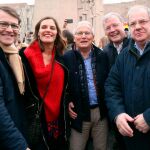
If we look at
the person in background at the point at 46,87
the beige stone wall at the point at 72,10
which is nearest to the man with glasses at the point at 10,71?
the person in background at the point at 46,87

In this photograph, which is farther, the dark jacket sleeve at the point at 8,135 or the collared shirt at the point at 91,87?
the collared shirt at the point at 91,87

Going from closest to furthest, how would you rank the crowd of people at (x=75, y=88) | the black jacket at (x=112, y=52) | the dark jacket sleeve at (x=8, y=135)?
the dark jacket sleeve at (x=8, y=135) < the crowd of people at (x=75, y=88) < the black jacket at (x=112, y=52)

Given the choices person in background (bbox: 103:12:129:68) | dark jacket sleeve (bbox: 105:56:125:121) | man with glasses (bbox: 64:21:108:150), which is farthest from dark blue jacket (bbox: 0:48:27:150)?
person in background (bbox: 103:12:129:68)

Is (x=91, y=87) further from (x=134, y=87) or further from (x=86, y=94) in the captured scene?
(x=134, y=87)

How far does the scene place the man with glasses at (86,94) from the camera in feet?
10.8

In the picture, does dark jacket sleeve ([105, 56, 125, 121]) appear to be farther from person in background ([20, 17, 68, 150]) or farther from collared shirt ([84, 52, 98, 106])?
person in background ([20, 17, 68, 150])

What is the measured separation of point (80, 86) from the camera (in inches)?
129

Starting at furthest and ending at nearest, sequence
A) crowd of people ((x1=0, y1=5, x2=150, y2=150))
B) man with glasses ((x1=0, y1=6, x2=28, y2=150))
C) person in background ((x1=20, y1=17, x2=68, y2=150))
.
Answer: person in background ((x1=20, y1=17, x2=68, y2=150)), crowd of people ((x1=0, y1=5, x2=150, y2=150)), man with glasses ((x1=0, y1=6, x2=28, y2=150))

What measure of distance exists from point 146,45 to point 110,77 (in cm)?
43

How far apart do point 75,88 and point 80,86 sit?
52 mm

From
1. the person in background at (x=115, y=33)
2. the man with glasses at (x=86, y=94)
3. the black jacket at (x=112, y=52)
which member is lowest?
the man with glasses at (x=86, y=94)

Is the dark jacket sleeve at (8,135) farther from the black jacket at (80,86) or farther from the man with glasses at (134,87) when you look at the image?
the black jacket at (80,86)

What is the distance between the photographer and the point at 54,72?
10.2 ft

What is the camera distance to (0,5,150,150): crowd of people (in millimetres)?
2520
